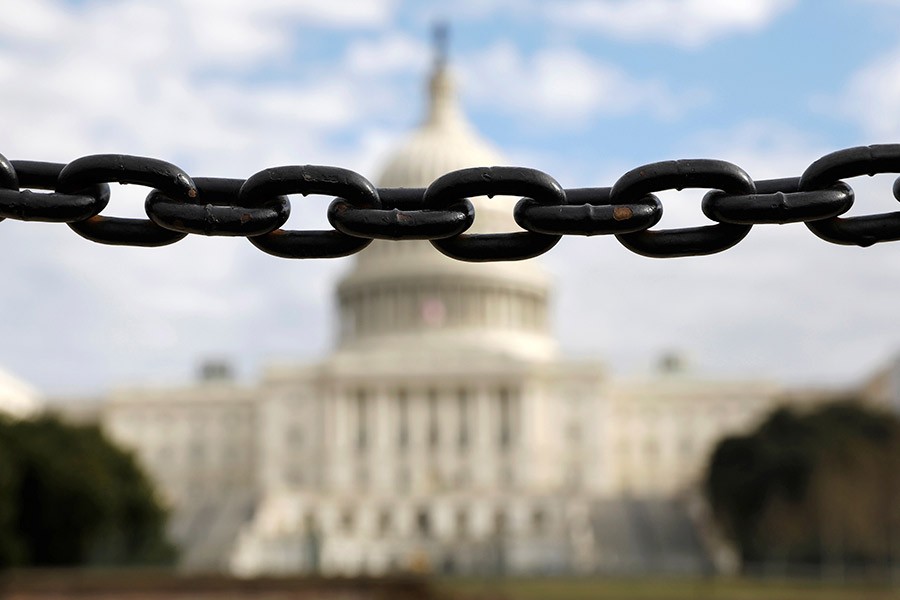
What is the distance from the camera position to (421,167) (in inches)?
4651

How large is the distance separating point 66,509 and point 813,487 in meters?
33.1

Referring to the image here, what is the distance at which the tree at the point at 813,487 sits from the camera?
66.4 meters

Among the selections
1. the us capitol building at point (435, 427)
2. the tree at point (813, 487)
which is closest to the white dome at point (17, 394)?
the us capitol building at point (435, 427)

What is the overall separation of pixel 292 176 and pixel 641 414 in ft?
376

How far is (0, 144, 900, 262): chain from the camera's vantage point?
12.9 feet

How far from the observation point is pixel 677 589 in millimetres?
48125

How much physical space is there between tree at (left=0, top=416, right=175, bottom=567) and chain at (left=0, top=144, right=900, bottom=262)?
160 ft

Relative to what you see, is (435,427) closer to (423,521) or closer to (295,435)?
(295,435)

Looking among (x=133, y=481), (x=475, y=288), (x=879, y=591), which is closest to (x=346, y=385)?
(x=475, y=288)

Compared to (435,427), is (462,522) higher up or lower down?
lower down

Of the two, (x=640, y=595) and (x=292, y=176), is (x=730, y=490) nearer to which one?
(x=640, y=595)

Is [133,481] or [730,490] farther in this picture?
[730,490]

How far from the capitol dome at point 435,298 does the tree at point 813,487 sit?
28.7 meters

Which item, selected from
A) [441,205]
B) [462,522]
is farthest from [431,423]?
[441,205]
